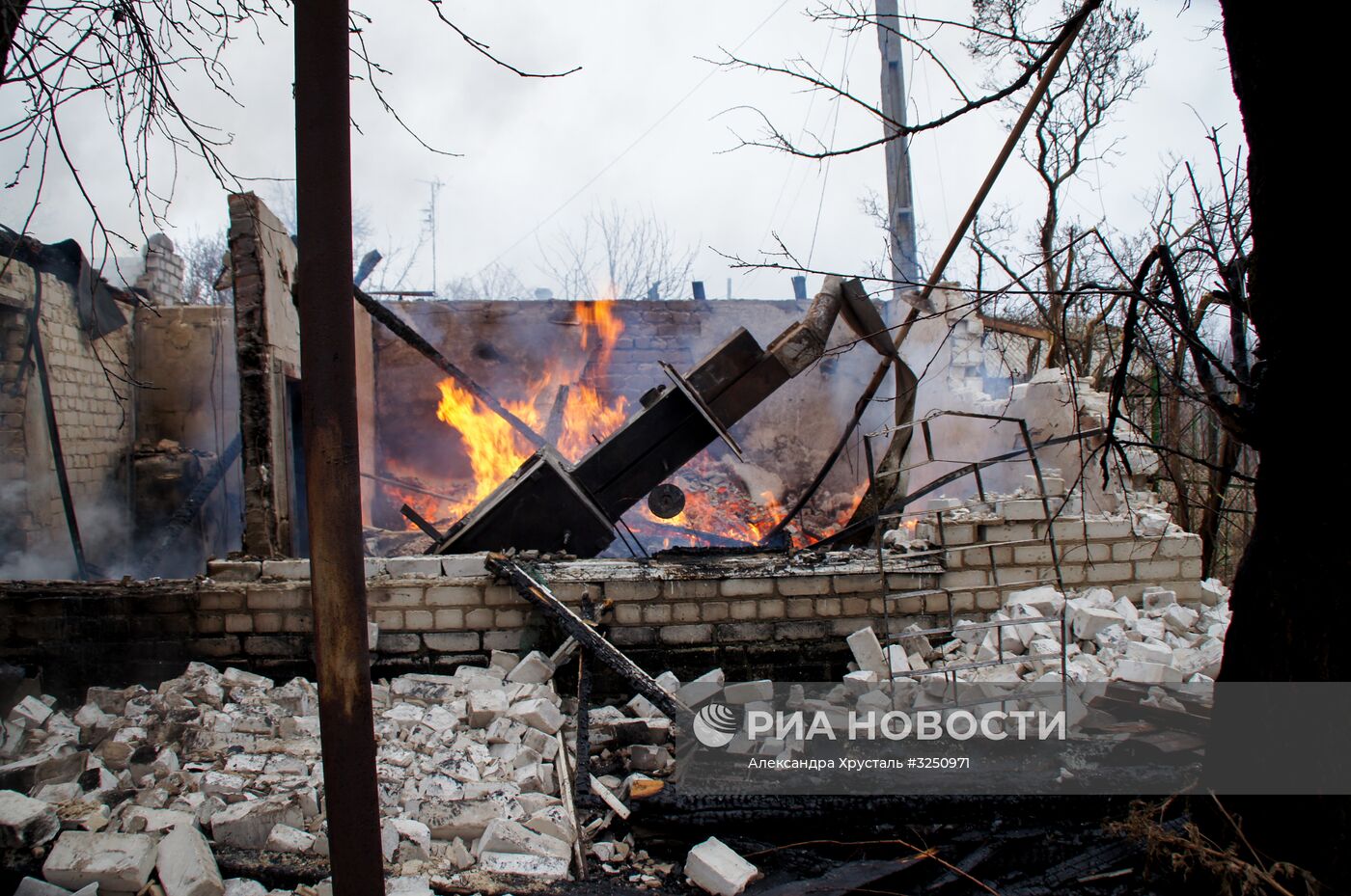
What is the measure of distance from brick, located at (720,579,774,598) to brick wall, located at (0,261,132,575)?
6642 millimetres

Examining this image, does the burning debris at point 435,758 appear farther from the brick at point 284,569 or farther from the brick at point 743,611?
the brick at point 284,569

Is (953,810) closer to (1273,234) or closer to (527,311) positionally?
(1273,234)

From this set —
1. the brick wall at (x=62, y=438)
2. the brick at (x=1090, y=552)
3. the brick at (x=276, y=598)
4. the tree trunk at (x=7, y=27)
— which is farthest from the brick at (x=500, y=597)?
the brick wall at (x=62, y=438)

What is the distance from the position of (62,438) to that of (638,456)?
26.5 ft

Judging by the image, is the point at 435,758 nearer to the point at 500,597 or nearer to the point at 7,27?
the point at 500,597

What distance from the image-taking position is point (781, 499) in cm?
1274

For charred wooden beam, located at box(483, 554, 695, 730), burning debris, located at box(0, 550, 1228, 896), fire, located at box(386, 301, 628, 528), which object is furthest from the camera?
fire, located at box(386, 301, 628, 528)

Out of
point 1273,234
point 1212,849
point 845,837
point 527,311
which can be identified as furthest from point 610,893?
point 527,311

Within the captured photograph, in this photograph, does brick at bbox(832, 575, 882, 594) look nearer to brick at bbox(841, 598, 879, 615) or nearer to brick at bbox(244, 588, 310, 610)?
brick at bbox(841, 598, 879, 615)

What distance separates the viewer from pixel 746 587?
5234mm

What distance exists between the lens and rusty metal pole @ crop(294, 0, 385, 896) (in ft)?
6.42

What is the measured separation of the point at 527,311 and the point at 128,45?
920 centimetres

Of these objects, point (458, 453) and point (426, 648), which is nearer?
point (426, 648)

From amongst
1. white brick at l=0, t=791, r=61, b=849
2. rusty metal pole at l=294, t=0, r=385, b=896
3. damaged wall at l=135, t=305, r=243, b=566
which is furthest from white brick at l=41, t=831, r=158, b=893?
damaged wall at l=135, t=305, r=243, b=566
